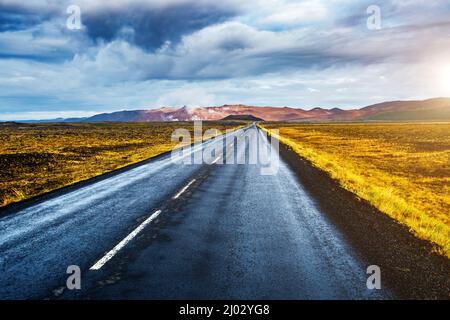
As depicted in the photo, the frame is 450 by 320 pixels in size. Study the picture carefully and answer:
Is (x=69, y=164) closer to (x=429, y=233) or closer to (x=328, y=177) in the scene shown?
(x=328, y=177)

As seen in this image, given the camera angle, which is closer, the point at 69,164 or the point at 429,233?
the point at 429,233

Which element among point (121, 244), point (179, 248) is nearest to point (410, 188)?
point (179, 248)

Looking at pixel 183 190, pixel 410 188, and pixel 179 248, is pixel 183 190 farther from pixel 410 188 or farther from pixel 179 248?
pixel 410 188

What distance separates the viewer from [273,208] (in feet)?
29.4

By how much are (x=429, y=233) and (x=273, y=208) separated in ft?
11.3

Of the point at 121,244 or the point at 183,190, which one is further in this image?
the point at 183,190

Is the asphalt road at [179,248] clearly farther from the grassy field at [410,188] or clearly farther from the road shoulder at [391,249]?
the grassy field at [410,188]

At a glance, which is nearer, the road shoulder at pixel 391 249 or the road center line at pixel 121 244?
the road shoulder at pixel 391 249

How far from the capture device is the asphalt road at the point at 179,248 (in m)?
4.51

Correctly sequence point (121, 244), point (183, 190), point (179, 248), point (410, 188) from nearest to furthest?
point (179, 248) < point (121, 244) < point (183, 190) < point (410, 188)

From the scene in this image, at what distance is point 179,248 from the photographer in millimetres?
5992

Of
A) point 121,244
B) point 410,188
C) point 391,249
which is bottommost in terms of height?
point 410,188

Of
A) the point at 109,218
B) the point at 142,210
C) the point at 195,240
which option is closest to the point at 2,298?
the point at 195,240

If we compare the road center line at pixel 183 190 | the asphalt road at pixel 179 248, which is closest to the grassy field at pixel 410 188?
the asphalt road at pixel 179 248
